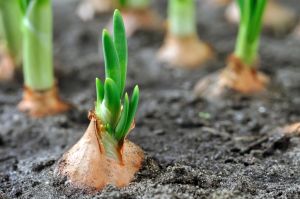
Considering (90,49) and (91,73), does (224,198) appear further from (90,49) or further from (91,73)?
(90,49)

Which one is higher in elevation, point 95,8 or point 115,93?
point 95,8

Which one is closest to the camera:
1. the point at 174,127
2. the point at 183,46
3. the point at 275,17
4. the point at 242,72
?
the point at 174,127

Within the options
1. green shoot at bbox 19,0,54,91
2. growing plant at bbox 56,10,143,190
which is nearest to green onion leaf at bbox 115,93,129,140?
growing plant at bbox 56,10,143,190

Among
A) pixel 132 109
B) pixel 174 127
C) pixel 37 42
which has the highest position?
pixel 37 42

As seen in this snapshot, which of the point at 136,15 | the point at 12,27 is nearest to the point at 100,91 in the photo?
the point at 12,27

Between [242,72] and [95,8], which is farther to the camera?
[95,8]

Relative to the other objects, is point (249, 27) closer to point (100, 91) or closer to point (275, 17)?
point (100, 91)

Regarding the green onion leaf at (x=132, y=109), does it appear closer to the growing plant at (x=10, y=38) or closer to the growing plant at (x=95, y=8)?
the growing plant at (x=10, y=38)

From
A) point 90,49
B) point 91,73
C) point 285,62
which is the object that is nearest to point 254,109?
point 285,62

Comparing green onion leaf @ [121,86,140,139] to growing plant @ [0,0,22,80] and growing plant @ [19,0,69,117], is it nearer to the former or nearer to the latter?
growing plant @ [19,0,69,117]
